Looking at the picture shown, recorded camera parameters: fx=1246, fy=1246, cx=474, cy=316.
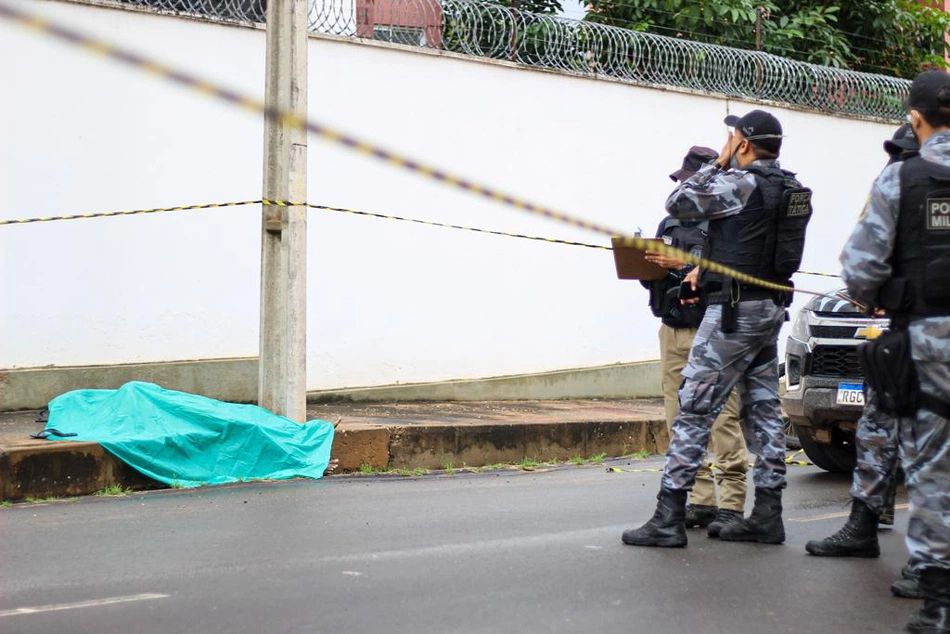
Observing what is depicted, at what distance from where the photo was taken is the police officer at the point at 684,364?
5.89m

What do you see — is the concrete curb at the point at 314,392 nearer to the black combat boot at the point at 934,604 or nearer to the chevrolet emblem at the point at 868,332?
the chevrolet emblem at the point at 868,332

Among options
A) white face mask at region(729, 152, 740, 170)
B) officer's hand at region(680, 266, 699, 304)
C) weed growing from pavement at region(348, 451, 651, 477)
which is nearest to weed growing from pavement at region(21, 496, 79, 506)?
weed growing from pavement at region(348, 451, 651, 477)

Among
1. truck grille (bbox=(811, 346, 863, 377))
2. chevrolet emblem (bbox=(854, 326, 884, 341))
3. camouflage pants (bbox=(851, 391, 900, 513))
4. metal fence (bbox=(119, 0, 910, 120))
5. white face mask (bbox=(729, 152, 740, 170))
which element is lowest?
camouflage pants (bbox=(851, 391, 900, 513))

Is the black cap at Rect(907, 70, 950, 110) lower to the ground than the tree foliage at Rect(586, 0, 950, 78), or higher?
lower

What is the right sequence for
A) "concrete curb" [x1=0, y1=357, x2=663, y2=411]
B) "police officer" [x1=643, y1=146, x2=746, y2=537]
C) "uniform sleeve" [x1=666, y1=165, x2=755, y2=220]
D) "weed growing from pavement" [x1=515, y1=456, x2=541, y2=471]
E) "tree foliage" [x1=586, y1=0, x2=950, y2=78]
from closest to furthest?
"uniform sleeve" [x1=666, y1=165, x2=755, y2=220] < "police officer" [x1=643, y1=146, x2=746, y2=537] < "weed growing from pavement" [x1=515, y1=456, x2=541, y2=471] < "concrete curb" [x1=0, y1=357, x2=663, y2=411] < "tree foliage" [x1=586, y1=0, x2=950, y2=78]

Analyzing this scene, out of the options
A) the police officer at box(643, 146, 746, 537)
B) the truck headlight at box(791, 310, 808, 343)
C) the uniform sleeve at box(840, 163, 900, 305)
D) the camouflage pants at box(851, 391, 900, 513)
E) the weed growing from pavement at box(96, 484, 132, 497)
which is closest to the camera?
the uniform sleeve at box(840, 163, 900, 305)

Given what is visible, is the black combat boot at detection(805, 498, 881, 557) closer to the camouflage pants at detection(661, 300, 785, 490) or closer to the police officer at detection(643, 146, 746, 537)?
the camouflage pants at detection(661, 300, 785, 490)

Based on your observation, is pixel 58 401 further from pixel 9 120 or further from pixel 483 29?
pixel 483 29

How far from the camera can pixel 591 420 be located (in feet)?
31.5

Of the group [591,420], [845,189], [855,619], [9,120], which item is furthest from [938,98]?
[845,189]

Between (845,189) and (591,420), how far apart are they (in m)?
6.09

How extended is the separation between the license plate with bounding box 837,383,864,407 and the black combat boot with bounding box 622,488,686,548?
224cm

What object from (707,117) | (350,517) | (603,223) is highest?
(707,117)

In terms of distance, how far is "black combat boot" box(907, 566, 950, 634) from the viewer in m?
4.05
